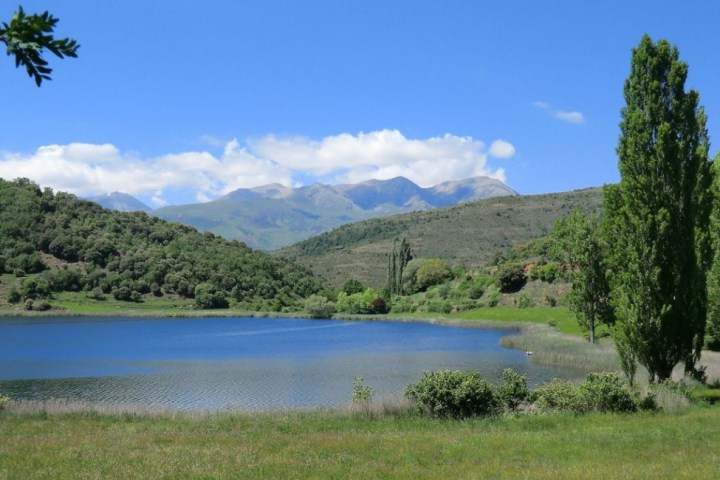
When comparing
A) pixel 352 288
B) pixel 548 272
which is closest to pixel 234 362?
pixel 548 272

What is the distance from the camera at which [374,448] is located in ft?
49.8

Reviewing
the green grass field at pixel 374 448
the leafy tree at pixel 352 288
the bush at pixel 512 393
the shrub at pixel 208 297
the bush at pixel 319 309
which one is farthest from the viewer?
the shrub at pixel 208 297

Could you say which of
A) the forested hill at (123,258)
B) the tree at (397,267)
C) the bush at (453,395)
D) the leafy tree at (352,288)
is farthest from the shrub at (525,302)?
the bush at (453,395)

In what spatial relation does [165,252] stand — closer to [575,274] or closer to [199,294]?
[199,294]

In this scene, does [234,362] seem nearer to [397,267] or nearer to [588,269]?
[588,269]

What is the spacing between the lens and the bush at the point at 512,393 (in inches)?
882

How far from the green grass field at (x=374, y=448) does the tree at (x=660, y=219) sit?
4030 millimetres

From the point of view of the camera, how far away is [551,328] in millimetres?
69000

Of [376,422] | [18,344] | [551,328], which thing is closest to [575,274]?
[551,328]

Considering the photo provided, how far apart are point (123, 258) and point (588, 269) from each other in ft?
405

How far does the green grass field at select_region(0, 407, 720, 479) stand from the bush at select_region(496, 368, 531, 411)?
2.52 meters

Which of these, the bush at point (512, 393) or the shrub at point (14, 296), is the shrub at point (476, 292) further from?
the shrub at point (14, 296)

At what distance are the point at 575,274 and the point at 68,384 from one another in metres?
38.6

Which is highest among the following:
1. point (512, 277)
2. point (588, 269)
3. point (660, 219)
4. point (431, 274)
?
point (660, 219)
